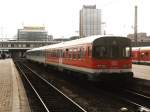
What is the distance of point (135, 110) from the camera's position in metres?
12.9

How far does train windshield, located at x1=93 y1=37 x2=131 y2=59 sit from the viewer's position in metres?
19.1

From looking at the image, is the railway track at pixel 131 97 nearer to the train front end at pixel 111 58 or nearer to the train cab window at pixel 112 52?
the train front end at pixel 111 58

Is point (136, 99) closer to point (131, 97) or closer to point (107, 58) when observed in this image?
point (131, 97)

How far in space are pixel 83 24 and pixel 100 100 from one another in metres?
54.6

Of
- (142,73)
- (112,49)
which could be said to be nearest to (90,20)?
(142,73)

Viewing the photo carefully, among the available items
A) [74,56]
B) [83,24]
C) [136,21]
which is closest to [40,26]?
[83,24]

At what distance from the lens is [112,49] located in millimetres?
19438

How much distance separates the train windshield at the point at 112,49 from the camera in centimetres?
1909

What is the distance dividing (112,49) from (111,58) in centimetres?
50

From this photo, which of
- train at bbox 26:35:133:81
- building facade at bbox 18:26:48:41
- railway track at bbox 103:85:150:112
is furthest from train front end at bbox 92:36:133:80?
building facade at bbox 18:26:48:41

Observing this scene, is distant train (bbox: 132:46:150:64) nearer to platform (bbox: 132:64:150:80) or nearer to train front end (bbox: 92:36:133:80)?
platform (bbox: 132:64:150:80)

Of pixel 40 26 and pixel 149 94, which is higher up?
pixel 40 26

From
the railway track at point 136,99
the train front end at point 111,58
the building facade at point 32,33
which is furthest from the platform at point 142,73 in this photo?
the building facade at point 32,33

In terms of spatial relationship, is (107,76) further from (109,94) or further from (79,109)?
(79,109)
